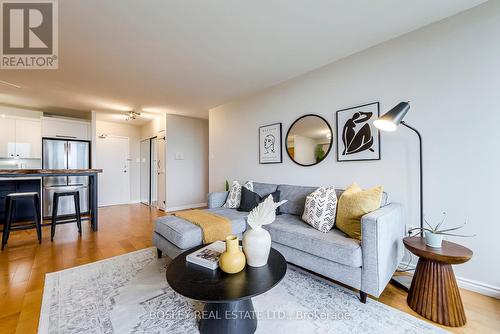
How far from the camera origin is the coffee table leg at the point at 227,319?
1169mm

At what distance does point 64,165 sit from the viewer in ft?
14.5

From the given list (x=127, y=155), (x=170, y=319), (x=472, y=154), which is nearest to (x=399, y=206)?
(x=472, y=154)

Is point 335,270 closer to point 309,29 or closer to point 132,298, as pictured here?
point 132,298

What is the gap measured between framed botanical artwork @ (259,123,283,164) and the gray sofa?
1092 mm

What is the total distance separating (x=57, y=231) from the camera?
3254mm

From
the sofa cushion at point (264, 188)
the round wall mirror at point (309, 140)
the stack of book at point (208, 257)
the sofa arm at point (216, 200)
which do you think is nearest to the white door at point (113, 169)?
the sofa arm at point (216, 200)

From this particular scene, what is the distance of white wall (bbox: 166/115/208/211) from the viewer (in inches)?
191

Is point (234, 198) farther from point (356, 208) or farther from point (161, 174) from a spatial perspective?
point (161, 174)

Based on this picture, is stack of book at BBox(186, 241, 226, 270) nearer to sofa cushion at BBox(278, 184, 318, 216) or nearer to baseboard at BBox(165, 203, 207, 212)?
sofa cushion at BBox(278, 184, 318, 216)

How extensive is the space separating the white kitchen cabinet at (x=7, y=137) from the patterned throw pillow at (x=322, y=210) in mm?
5569

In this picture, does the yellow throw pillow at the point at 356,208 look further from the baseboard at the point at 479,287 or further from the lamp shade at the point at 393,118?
the baseboard at the point at 479,287

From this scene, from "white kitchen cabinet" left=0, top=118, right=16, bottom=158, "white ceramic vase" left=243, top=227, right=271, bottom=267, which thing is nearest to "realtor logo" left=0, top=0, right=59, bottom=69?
"white kitchen cabinet" left=0, top=118, right=16, bottom=158

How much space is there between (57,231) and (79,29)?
303 cm

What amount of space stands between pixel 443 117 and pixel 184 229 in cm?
255
